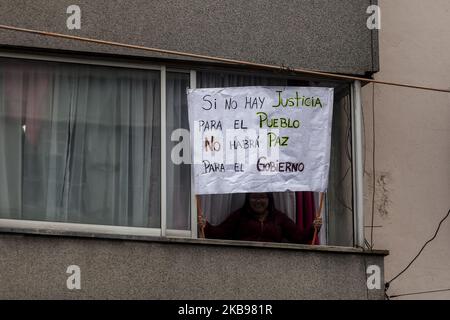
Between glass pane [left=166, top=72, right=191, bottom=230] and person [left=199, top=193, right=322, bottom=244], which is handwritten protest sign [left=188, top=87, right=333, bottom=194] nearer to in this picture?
glass pane [left=166, top=72, right=191, bottom=230]

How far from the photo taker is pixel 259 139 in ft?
34.4

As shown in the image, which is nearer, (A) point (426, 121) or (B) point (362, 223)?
(B) point (362, 223)

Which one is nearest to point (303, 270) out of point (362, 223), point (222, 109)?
point (362, 223)

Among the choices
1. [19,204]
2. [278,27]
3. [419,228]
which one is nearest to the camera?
[19,204]

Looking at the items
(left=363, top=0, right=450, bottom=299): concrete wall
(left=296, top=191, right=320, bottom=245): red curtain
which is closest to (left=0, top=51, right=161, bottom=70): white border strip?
(left=296, top=191, right=320, bottom=245): red curtain

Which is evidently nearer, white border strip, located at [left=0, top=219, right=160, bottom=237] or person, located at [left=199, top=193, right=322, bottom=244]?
white border strip, located at [left=0, top=219, right=160, bottom=237]

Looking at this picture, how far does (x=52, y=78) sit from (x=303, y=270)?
2977mm

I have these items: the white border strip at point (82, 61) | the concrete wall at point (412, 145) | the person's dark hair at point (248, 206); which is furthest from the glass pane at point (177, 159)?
the concrete wall at point (412, 145)

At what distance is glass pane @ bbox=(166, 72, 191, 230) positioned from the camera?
10.5 m

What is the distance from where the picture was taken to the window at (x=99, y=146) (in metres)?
10.2

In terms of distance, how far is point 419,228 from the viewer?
11469 mm

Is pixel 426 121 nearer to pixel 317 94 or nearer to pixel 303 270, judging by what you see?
pixel 317 94

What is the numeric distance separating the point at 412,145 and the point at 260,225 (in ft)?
6.78

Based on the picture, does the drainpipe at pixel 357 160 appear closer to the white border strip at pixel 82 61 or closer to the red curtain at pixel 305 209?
the red curtain at pixel 305 209
